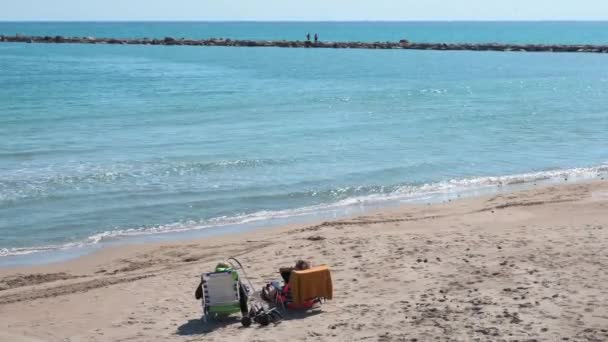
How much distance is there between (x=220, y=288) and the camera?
1049 centimetres

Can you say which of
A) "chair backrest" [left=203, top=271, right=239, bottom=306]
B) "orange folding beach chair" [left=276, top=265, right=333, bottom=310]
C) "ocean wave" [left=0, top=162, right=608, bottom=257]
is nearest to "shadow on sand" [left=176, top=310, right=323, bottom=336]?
"orange folding beach chair" [left=276, top=265, right=333, bottom=310]

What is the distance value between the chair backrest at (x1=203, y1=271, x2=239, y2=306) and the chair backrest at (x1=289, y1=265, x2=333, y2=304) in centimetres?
74

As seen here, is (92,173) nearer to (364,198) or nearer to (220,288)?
(364,198)

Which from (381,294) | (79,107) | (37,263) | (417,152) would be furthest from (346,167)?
(79,107)

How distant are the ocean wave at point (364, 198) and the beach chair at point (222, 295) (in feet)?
20.9

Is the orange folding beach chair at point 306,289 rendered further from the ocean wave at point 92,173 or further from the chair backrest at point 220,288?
the ocean wave at point 92,173

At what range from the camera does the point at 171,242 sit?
16.3 meters

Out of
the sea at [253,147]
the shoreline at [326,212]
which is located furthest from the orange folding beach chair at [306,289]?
the sea at [253,147]

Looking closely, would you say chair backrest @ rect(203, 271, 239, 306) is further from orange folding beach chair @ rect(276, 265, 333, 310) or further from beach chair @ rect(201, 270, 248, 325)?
orange folding beach chair @ rect(276, 265, 333, 310)

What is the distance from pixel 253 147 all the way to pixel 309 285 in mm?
15948

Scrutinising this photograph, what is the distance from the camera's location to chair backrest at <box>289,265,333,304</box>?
10.7m

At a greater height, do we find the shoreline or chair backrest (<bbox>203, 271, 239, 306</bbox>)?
chair backrest (<bbox>203, 271, 239, 306</bbox>)

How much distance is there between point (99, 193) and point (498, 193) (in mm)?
9587

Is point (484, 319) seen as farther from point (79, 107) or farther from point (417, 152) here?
point (79, 107)
